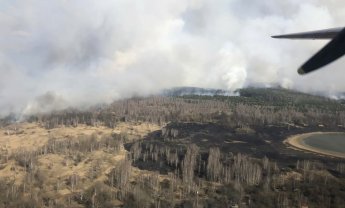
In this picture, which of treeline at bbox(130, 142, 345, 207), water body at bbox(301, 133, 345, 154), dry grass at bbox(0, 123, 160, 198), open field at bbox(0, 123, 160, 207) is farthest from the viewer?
water body at bbox(301, 133, 345, 154)

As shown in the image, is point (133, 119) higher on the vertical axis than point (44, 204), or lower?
higher

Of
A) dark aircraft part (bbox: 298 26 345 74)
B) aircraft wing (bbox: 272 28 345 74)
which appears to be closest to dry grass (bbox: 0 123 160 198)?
aircraft wing (bbox: 272 28 345 74)

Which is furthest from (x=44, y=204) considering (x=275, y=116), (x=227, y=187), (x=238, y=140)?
(x=275, y=116)

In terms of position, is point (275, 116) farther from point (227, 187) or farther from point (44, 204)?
point (44, 204)

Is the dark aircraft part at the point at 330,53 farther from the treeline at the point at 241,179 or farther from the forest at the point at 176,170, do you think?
the treeline at the point at 241,179

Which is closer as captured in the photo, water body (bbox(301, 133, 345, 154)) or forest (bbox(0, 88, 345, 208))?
forest (bbox(0, 88, 345, 208))

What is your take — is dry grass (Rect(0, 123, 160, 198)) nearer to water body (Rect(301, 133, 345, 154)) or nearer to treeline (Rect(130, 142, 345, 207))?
treeline (Rect(130, 142, 345, 207))

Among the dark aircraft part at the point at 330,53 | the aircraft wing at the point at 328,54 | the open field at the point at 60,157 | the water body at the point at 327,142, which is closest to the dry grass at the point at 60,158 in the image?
the open field at the point at 60,157
